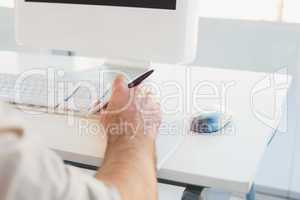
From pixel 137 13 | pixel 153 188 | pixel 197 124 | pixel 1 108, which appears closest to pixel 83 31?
pixel 137 13

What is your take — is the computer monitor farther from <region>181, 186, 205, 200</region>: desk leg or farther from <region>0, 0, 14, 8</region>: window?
<region>0, 0, 14, 8</region>: window

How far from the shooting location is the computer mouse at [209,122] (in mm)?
948

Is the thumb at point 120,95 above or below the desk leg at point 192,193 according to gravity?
above

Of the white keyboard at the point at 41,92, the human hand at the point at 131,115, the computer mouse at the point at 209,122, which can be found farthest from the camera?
the white keyboard at the point at 41,92

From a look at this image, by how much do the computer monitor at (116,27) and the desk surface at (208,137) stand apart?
0.12 m

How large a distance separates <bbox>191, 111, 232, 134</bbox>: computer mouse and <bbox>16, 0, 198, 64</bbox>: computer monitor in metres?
0.19

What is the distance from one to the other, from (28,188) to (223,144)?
0.53 metres

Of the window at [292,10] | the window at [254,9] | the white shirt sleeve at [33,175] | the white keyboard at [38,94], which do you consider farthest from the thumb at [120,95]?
the window at [292,10]

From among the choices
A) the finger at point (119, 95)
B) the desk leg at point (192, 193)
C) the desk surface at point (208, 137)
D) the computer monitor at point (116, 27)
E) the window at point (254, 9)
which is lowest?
the desk leg at point (192, 193)

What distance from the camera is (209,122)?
37.6 inches

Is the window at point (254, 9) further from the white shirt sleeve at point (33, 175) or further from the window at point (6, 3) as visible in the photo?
the white shirt sleeve at point (33, 175)

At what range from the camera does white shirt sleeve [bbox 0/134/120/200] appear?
41cm

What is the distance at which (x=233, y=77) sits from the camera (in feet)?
4.35

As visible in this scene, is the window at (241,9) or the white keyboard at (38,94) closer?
the white keyboard at (38,94)
